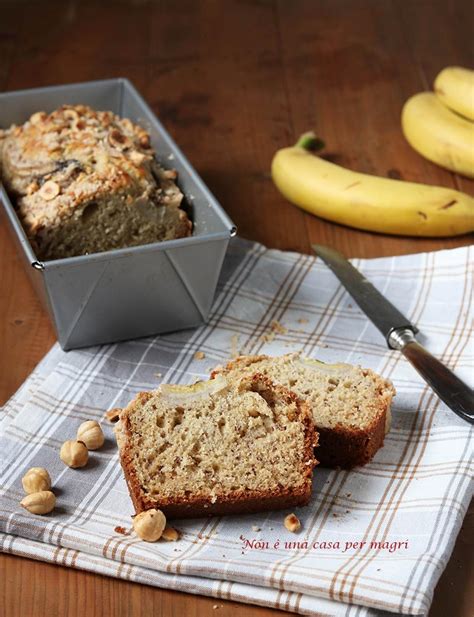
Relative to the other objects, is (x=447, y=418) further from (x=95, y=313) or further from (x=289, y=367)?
(x=95, y=313)

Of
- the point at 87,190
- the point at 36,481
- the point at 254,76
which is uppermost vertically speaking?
the point at 87,190

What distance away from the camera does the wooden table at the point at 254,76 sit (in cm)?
251

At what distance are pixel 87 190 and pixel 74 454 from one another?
0.61m

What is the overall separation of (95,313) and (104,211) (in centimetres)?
23

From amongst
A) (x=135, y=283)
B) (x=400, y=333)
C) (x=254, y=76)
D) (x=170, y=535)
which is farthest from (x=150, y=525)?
(x=254, y=76)

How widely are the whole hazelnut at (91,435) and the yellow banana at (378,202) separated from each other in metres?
0.96

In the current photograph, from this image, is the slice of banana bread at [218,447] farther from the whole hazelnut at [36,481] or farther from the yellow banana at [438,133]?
the yellow banana at [438,133]

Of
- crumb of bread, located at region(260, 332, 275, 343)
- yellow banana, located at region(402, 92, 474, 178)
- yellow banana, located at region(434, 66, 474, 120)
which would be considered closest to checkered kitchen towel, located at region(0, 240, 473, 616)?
crumb of bread, located at region(260, 332, 275, 343)

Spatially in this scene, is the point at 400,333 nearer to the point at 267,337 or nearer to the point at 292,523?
the point at 267,337

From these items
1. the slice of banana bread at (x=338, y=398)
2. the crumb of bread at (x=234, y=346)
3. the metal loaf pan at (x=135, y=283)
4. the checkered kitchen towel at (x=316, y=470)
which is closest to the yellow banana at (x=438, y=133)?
the checkered kitchen towel at (x=316, y=470)

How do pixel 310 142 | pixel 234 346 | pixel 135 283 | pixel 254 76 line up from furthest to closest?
pixel 254 76
pixel 310 142
pixel 234 346
pixel 135 283

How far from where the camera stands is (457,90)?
8.96 ft

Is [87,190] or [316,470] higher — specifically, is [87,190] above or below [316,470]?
above

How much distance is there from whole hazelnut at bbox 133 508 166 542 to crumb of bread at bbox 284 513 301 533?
200 millimetres
